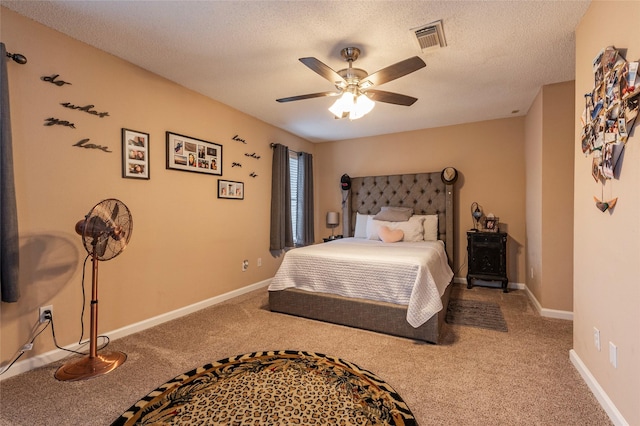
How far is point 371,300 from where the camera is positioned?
8.68 feet

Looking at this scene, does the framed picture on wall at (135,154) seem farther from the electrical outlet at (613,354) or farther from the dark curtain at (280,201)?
the electrical outlet at (613,354)

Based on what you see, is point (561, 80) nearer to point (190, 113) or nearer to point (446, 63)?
point (446, 63)

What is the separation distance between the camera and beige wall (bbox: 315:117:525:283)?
4086mm

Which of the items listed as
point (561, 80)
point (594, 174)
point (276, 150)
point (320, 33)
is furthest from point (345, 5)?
point (276, 150)

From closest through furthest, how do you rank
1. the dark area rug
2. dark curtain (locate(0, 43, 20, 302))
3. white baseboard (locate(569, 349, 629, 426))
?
white baseboard (locate(569, 349, 629, 426))
dark curtain (locate(0, 43, 20, 302))
the dark area rug

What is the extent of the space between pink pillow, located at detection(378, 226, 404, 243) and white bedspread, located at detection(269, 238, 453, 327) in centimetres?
69

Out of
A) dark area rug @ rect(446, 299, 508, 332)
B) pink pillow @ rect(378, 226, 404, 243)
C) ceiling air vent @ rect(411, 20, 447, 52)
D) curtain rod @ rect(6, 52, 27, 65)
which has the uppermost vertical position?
ceiling air vent @ rect(411, 20, 447, 52)

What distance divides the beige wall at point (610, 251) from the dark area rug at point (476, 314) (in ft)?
2.40

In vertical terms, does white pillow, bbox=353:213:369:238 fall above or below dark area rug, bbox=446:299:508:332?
above

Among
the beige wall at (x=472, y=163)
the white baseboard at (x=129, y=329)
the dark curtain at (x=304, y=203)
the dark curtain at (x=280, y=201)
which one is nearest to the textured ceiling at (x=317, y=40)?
the beige wall at (x=472, y=163)

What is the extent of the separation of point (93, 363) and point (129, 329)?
0.58 meters

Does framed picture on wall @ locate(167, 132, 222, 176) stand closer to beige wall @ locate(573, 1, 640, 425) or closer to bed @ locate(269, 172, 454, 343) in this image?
bed @ locate(269, 172, 454, 343)

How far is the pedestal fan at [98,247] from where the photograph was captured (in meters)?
1.98

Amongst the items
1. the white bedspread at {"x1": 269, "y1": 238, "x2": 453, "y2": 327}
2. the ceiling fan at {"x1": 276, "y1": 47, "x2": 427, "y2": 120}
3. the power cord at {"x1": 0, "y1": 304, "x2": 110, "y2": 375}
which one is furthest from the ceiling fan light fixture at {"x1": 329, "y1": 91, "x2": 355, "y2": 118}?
the power cord at {"x1": 0, "y1": 304, "x2": 110, "y2": 375}
